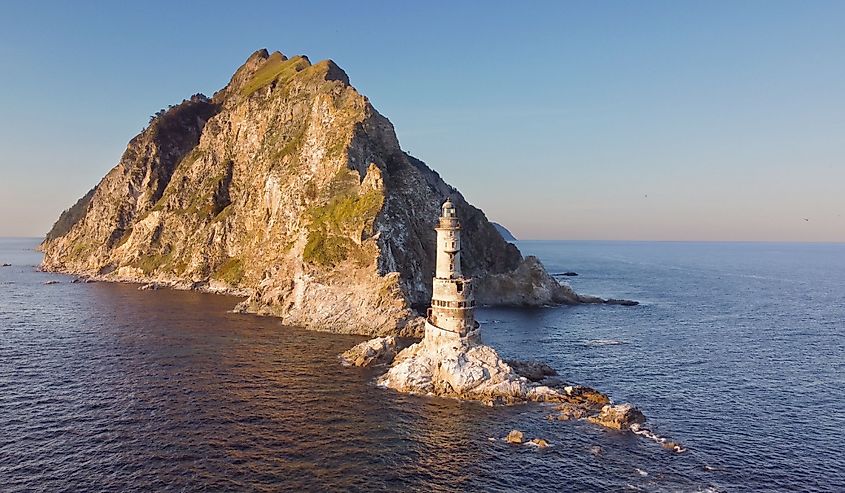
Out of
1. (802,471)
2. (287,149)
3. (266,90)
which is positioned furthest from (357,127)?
(802,471)

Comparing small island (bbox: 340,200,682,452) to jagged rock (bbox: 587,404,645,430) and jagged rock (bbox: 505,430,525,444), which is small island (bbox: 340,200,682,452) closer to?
jagged rock (bbox: 587,404,645,430)

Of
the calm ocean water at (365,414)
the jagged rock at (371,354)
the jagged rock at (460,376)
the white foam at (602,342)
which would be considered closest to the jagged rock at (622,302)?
the calm ocean water at (365,414)

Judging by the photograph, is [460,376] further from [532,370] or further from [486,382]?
[532,370]

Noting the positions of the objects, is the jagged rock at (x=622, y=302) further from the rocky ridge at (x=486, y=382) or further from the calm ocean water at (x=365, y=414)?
the rocky ridge at (x=486, y=382)

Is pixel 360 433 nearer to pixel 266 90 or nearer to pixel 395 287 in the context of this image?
pixel 395 287

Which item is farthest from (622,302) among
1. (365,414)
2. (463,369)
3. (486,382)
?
(365,414)
